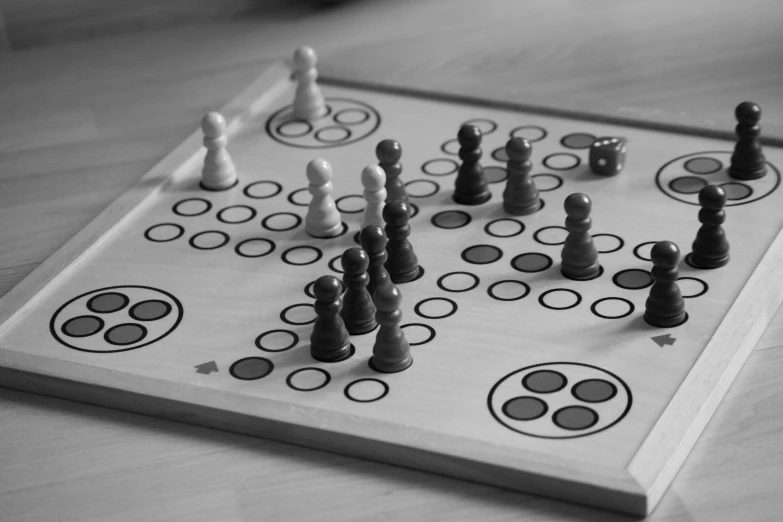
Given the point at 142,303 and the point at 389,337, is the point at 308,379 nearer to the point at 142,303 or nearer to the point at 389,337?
the point at 389,337

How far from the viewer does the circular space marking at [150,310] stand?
111cm

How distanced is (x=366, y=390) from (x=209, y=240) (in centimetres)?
33

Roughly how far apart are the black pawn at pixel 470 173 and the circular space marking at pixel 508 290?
17 centimetres

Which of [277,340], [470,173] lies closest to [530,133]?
[470,173]

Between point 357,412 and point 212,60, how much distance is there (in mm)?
894

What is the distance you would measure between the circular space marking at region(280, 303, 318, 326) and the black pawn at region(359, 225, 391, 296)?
0.06 m

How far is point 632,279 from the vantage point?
3.69ft

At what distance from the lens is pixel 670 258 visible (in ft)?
3.38

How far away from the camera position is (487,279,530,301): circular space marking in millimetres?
1108

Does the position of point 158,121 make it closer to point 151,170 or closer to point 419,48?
point 151,170

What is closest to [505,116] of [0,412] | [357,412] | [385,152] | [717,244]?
[385,152]

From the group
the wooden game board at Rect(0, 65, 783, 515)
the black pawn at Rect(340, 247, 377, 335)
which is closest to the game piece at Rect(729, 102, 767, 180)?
the wooden game board at Rect(0, 65, 783, 515)

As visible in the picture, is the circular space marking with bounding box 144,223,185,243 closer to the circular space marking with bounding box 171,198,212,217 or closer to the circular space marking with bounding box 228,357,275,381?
the circular space marking with bounding box 171,198,212,217

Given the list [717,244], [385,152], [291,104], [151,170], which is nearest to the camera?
[717,244]
